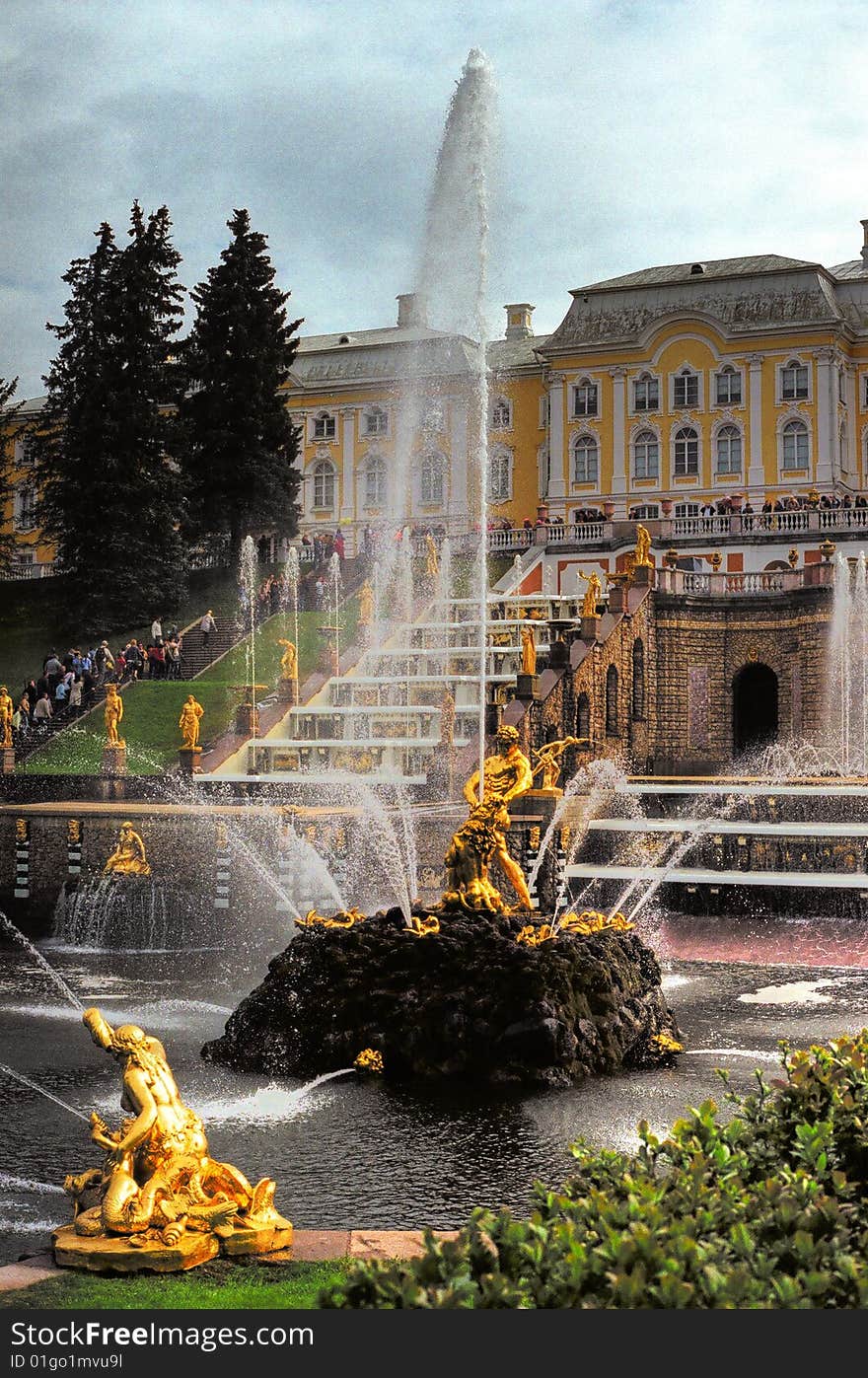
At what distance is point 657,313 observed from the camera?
57.6m

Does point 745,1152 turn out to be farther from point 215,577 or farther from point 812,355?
point 812,355

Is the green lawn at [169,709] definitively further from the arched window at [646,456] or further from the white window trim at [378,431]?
the white window trim at [378,431]

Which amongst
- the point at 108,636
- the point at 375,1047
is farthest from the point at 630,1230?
the point at 108,636

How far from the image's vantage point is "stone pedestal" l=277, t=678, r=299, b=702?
109ft

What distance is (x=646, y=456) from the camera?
58.5 meters

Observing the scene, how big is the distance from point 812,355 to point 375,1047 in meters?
47.2

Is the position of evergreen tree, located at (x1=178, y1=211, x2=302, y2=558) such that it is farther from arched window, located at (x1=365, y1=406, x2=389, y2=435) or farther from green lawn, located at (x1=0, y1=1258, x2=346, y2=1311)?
green lawn, located at (x1=0, y1=1258, x2=346, y2=1311)

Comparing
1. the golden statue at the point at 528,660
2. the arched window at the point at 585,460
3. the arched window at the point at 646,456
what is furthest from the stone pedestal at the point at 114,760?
the arched window at the point at 585,460

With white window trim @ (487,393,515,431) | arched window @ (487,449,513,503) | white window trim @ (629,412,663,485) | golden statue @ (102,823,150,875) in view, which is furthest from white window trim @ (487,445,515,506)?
golden statue @ (102,823,150,875)

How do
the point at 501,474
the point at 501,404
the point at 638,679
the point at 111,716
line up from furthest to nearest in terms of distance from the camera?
the point at 501,404 → the point at 501,474 → the point at 638,679 → the point at 111,716

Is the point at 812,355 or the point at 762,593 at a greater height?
the point at 812,355

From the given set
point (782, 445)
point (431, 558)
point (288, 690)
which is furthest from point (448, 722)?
point (782, 445)

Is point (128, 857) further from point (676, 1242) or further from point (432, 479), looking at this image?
point (432, 479)

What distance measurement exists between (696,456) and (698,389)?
2.31m
